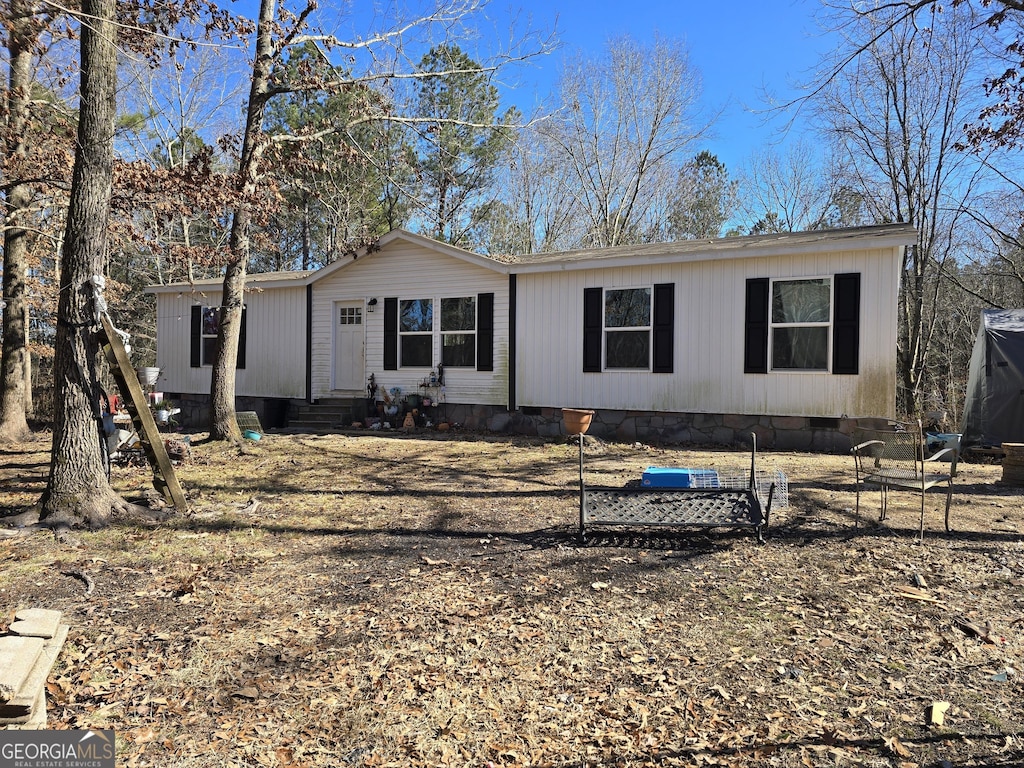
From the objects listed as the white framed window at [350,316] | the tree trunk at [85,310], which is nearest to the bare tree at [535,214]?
the white framed window at [350,316]

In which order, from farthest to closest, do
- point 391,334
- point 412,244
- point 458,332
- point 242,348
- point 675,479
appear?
point 242,348, point 391,334, point 412,244, point 458,332, point 675,479

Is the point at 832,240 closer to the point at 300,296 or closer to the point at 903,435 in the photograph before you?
the point at 903,435

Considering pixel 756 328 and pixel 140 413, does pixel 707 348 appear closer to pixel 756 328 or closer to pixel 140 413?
pixel 756 328

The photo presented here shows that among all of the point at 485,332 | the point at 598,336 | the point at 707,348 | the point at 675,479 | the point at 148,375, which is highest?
the point at 485,332

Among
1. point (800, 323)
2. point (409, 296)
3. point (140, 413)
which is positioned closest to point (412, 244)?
point (409, 296)

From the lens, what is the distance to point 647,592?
3.98 m

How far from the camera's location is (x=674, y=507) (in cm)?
494

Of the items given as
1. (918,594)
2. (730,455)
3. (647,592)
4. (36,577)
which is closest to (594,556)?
(647,592)

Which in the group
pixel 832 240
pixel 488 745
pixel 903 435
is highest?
pixel 832 240

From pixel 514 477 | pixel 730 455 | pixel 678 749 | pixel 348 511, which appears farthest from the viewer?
pixel 730 455

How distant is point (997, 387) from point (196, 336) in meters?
15.7

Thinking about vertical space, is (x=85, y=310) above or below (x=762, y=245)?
below

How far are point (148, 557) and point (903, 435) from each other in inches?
235

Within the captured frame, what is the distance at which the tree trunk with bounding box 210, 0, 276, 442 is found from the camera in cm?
944
